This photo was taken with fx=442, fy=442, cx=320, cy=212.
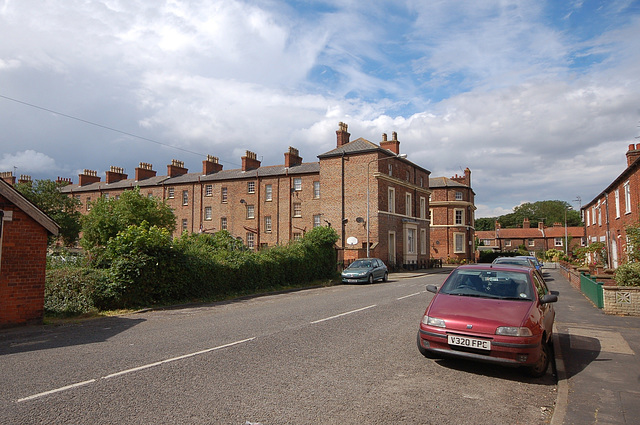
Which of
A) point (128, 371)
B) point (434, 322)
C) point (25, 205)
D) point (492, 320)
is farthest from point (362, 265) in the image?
point (128, 371)

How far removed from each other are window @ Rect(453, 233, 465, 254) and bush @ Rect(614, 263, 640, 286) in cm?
4328

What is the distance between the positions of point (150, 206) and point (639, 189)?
2982cm

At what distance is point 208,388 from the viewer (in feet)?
17.9

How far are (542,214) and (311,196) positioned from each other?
308 feet

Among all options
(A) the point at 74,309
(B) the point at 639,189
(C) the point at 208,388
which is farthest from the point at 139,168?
(C) the point at 208,388

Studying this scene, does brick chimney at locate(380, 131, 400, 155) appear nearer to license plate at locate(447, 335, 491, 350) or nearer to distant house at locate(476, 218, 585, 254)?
license plate at locate(447, 335, 491, 350)

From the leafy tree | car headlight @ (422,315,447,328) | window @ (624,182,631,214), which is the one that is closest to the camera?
car headlight @ (422,315,447,328)

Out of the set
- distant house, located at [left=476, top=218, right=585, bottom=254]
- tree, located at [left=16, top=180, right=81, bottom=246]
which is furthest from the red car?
distant house, located at [left=476, top=218, right=585, bottom=254]

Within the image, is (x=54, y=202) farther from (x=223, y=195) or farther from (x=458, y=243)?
(x=458, y=243)

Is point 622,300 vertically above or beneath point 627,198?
beneath

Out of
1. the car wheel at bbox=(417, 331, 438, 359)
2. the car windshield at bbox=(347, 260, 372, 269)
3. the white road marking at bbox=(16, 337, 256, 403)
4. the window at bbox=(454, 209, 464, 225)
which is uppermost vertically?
the window at bbox=(454, 209, 464, 225)

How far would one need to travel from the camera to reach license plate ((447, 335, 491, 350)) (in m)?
6.05

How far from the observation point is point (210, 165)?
51125 millimetres

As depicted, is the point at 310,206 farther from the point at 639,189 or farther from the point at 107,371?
the point at 107,371
